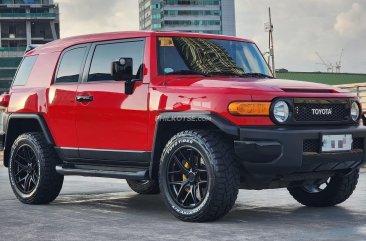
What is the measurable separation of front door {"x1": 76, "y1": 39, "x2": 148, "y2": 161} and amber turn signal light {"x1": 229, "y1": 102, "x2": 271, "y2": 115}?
107cm

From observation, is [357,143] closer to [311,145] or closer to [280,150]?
[311,145]

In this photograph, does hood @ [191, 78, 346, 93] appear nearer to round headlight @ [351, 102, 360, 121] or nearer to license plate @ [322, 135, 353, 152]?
round headlight @ [351, 102, 360, 121]

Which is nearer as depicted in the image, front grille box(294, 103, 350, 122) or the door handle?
front grille box(294, 103, 350, 122)

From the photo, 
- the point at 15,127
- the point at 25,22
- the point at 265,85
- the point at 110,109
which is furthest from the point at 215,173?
the point at 25,22

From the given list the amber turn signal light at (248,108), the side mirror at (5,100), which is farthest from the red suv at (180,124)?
the side mirror at (5,100)

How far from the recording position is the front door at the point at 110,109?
7.46 meters

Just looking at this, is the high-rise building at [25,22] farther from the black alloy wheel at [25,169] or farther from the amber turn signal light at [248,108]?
the amber turn signal light at [248,108]

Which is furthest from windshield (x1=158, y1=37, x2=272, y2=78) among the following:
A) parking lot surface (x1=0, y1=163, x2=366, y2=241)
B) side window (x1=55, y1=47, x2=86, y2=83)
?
parking lot surface (x1=0, y1=163, x2=366, y2=241)

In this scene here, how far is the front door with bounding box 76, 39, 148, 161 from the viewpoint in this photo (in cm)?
746

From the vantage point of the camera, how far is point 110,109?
7703mm

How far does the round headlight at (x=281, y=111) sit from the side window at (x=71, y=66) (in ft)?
8.56

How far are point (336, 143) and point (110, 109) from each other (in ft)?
7.45

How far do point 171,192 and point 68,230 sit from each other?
1.05 m

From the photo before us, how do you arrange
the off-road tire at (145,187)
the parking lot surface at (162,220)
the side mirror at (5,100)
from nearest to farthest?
the parking lot surface at (162,220) → the side mirror at (5,100) → the off-road tire at (145,187)
